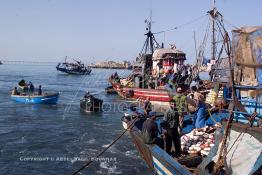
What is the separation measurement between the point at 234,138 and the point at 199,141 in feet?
9.65

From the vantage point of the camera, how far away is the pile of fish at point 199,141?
35.8 ft

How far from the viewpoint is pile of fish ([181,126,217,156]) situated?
1091 cm

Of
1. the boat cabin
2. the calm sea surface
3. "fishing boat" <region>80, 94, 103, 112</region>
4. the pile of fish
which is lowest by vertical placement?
the calm sea surface

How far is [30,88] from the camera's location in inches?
1425

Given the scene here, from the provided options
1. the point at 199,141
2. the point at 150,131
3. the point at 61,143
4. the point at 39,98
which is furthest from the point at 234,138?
the point at 39,98

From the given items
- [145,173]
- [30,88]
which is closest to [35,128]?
[145,173]

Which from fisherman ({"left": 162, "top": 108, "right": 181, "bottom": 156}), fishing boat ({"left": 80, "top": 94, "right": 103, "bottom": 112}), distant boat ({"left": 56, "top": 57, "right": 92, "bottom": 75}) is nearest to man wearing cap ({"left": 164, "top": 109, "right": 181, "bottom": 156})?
fisherman ({"left": 162, "top": 108, "right": 181, "bottom": 156})

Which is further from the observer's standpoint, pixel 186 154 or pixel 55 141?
pixel 55 141

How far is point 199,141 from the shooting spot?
11516 mm

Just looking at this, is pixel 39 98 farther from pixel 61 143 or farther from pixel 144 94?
pixel 61 143

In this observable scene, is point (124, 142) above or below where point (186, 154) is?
below

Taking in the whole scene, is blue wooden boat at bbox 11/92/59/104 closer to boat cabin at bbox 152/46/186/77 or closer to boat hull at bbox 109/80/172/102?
boat hull at bbox 109/80/172/102

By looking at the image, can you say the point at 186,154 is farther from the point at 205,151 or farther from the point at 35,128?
the point at 35,128

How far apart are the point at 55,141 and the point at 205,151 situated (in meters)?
11.5
